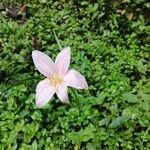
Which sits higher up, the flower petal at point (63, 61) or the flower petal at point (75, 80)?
the flower petal at point (63, 61)

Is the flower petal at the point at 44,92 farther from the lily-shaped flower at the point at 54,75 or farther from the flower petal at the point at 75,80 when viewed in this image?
the flower petal at the point at 75,80

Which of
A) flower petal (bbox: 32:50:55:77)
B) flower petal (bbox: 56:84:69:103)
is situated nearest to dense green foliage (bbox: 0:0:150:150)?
flower petal (bbox: 56:84:69:103)

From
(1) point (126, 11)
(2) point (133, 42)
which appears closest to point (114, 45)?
(2) point (133, 42)

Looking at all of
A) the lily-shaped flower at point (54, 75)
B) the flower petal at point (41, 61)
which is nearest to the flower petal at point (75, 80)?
the lily-shaped flower at point (54, 75)

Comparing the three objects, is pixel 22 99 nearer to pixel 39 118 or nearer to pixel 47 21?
pixel 39 118

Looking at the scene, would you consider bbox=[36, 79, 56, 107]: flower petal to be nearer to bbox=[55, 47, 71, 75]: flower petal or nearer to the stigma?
the stigma
